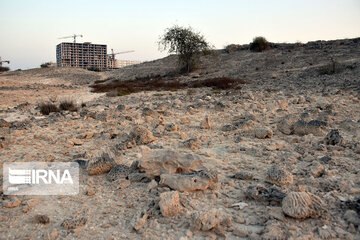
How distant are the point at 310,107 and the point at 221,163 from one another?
4.62 metres

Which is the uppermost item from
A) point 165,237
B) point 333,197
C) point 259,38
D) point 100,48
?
point 100,48

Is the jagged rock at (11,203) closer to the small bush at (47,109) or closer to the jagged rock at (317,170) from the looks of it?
the jagged rock at (317,170)

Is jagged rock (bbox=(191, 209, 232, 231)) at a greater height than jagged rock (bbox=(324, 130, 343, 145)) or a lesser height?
lesser

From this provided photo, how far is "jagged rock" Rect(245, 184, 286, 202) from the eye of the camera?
2.57 meters

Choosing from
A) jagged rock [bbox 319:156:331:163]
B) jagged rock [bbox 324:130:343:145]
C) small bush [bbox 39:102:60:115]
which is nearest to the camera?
jagged rock [bbox 319:156:331:163]

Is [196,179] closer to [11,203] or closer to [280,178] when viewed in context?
[280,178]

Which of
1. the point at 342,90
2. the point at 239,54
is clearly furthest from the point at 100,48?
the point at 342,90

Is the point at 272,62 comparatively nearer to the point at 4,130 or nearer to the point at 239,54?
the point at 239,54

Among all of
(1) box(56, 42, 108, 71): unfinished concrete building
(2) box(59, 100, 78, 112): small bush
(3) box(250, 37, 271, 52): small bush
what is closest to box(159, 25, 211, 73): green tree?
(3) box(250, 37, 271, 52): small bush

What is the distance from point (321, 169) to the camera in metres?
3.14

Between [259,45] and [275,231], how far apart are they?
2459cm

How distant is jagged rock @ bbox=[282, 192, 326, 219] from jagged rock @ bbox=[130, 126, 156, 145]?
2.57m

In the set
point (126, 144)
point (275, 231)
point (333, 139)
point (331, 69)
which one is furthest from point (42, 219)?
point (331, 69)

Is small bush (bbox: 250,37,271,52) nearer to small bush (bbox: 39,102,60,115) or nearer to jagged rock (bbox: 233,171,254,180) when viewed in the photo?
small bush (bbox: 39,102,60,115)
